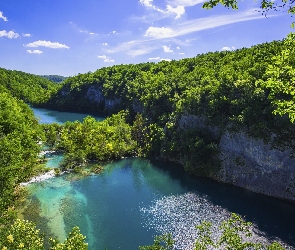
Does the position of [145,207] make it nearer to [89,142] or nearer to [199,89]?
[89,142]

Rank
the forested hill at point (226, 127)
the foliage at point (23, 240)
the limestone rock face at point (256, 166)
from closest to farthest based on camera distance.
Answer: the foliage at point (23, 240), the limestone rock face at point (256, 166), the forested hill at point (226, 127)

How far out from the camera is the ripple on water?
103ft

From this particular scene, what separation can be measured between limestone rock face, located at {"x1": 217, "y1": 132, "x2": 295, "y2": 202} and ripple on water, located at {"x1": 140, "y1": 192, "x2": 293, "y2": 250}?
832cm

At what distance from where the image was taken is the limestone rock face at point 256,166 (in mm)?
40688

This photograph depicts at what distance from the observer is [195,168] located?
165ft

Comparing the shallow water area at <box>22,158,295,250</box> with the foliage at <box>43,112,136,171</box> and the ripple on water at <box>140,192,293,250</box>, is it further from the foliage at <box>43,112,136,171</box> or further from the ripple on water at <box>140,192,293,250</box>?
the foliage at <box>43,112,136,171</box>

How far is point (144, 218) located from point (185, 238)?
6.43 meters

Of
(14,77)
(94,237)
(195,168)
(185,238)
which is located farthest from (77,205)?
(14,77)

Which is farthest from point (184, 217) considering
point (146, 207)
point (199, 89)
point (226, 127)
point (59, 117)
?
point (59, 117)

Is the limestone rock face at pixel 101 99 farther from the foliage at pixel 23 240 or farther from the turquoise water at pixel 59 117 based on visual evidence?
the foliage at pixel 23 240

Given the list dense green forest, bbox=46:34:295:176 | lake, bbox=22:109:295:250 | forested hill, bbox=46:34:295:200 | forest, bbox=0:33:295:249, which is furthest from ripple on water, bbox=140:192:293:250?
dense green forest, bbox=46:34:295:176

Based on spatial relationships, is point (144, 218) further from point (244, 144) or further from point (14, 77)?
point (14, 77)

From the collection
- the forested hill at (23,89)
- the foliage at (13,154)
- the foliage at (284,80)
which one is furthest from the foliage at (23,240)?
the forested hill at (23,89)

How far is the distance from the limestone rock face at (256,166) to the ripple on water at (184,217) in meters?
8.32
